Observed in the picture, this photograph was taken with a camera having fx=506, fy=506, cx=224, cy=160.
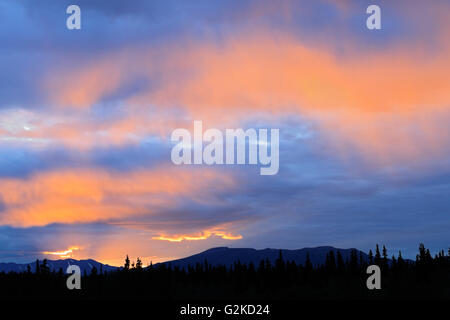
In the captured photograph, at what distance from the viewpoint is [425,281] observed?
415 ft

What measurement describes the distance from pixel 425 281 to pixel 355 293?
17.4 m

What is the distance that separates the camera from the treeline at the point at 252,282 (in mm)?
134250

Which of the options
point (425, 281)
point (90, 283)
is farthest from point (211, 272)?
point (425, 281)

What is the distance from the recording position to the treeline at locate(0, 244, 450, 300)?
134250mm

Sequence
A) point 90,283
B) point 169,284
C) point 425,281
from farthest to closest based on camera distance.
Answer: point 90,283, point 169,284, point 425,281

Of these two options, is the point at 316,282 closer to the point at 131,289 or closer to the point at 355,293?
the point at 355,293

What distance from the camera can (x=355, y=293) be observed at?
427 feet

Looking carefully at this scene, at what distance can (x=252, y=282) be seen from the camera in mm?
156875
